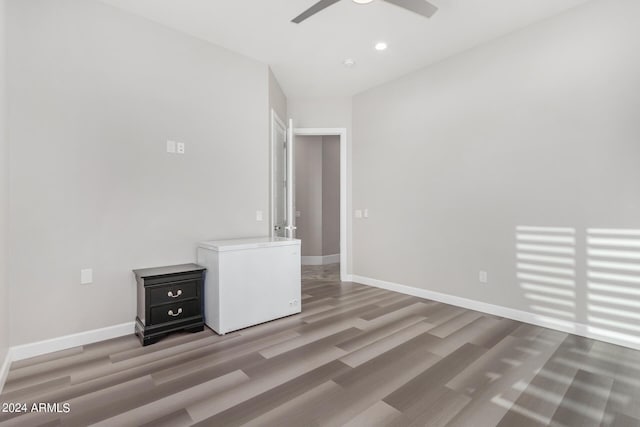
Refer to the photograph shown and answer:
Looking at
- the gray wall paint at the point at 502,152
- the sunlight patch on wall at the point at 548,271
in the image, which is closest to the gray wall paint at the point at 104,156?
the gray wall paint at the point at 502,152

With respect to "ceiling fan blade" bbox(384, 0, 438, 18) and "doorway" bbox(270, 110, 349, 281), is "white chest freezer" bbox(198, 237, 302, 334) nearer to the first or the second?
"doorway" bbox(270, 110, 349, 281)

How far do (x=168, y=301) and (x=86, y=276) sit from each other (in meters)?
0.67

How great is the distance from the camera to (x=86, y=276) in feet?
8.22

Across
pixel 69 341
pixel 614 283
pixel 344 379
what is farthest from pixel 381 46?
pixel 69 341

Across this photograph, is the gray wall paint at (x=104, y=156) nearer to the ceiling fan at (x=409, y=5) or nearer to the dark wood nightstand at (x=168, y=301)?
the dark wood nightstand at (x=168, y=301)

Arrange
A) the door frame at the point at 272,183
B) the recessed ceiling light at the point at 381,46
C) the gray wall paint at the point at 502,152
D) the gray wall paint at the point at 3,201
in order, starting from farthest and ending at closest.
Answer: the door frame at the point at 272,183 < the recessed ceiling light at the point at 381,46 < the gray wall paint at the point at 502,152 < the gray wall paint at the point at 3,201

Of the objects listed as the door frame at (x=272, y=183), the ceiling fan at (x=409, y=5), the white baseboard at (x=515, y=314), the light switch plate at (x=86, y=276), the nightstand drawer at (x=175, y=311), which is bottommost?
the white baseboard at (x=515, y=314)

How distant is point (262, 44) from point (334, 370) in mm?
3144

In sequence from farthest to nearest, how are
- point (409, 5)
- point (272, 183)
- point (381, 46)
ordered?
point (272, 183) < point (381, 46) < point (409, 5)

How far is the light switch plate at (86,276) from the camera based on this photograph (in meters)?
2.49

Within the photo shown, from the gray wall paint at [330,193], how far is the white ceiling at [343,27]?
2682 millimetres

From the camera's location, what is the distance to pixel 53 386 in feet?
6.18

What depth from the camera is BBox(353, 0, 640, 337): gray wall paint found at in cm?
249

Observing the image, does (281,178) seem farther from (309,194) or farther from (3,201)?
(3,201)
